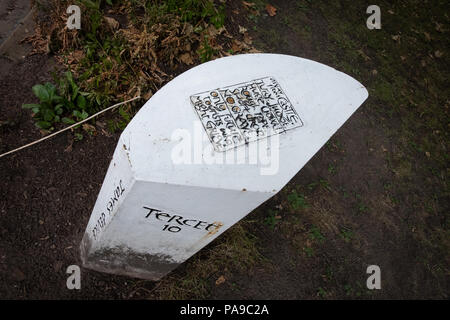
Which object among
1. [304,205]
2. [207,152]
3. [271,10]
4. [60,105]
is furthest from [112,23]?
[304,205]

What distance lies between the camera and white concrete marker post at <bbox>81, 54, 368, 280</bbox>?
1.88m

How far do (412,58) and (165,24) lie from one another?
381cm

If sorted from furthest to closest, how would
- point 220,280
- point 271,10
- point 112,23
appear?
point 271,10 < point 112,23 < point 220,280

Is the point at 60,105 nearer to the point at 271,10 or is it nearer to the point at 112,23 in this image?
the point at 112,23

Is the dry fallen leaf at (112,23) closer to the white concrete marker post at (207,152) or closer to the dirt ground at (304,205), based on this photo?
the dirt ground at (304,205)

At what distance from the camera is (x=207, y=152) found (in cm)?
194

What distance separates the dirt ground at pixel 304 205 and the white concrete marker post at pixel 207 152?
54 centimetres

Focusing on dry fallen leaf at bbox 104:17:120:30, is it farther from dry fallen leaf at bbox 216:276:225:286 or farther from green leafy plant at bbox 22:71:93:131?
dry fallen leaf at bbox 216:276:225:286

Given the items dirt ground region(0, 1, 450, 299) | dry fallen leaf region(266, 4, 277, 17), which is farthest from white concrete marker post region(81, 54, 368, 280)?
dry fallen leaf region(266, 4, 277, 17)

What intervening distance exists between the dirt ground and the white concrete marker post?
54 cm

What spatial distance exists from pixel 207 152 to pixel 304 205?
1.94 metres
